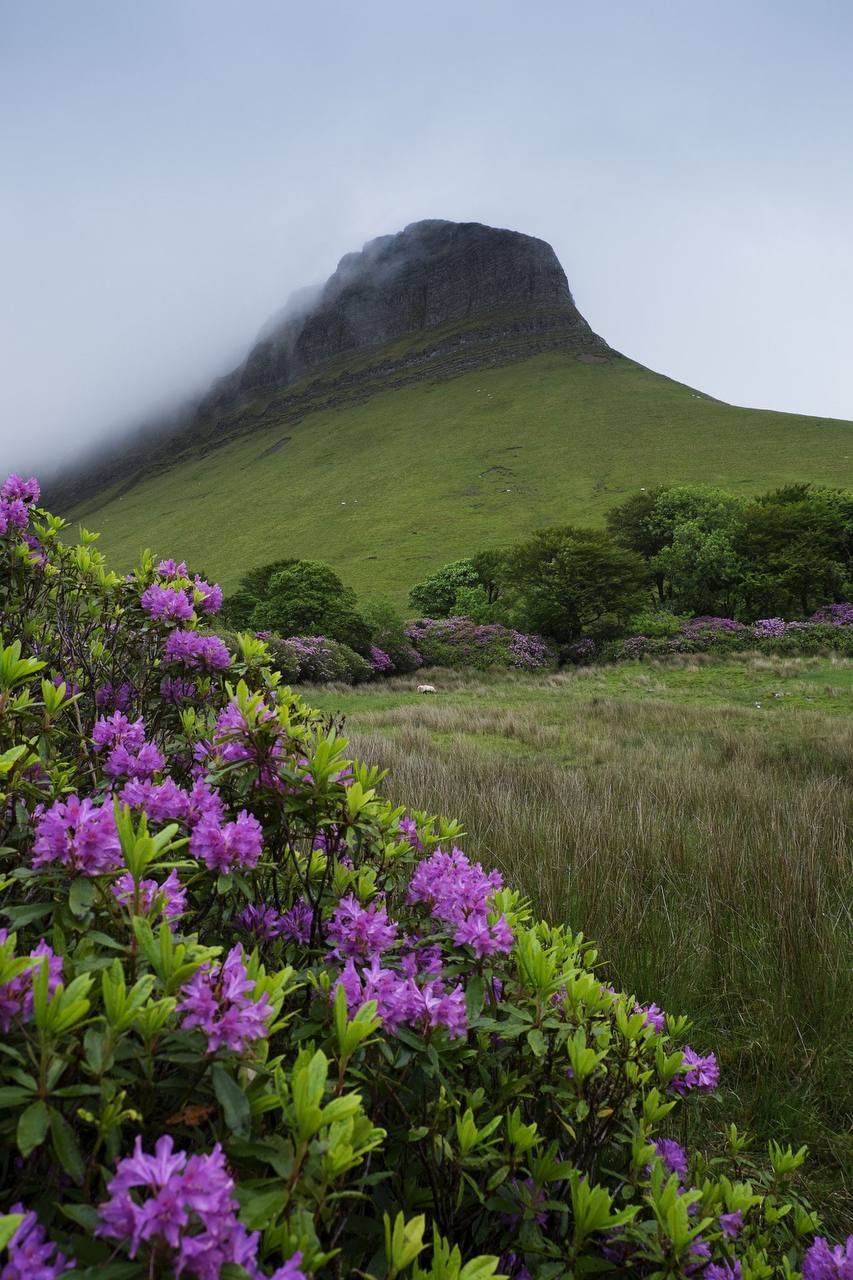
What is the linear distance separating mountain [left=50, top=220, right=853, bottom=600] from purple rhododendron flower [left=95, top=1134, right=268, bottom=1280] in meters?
40.7

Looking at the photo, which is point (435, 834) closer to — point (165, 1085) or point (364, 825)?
Result: point (364, 825)

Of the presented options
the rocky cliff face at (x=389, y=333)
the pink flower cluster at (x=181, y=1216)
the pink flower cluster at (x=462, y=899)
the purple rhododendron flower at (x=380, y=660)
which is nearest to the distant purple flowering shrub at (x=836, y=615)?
the purple rhododendron flower at (x=380, y=660)

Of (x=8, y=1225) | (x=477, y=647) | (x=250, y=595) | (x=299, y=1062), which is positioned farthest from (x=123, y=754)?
(x=250, y=595)

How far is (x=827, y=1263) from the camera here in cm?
118

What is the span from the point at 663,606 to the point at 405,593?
56.4 feet

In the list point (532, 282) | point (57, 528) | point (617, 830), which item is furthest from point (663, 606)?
point (532, 282)

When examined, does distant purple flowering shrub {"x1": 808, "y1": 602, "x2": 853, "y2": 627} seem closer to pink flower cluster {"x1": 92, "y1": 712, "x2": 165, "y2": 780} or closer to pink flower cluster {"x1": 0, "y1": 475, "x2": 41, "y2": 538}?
pink flower cluster {"x1": 0, "y1": 475, "x2": 41, "y2": 538}

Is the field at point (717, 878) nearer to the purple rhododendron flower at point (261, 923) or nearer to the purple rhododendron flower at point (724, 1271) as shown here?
the purple rhododendron flower at point (724, 1271)

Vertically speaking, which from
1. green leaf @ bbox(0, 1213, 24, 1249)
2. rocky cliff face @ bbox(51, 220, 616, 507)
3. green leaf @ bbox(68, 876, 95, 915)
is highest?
rocky cliff face @ bbox(51, 220, 616, 507)

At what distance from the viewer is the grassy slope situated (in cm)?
5062

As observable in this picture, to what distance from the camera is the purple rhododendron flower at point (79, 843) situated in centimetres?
98

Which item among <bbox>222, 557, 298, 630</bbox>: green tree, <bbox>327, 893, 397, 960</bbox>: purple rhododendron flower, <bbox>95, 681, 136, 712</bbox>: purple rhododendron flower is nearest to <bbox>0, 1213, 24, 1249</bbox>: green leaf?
<bbox>327, 893, 397, 960</bbox>: purple rhododendron flower

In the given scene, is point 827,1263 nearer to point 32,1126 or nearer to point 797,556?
point 32,1126

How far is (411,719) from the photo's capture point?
11.7 metres
